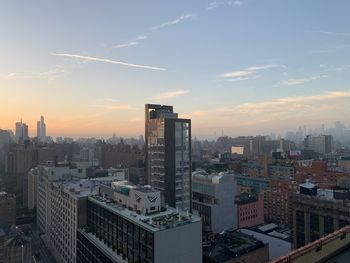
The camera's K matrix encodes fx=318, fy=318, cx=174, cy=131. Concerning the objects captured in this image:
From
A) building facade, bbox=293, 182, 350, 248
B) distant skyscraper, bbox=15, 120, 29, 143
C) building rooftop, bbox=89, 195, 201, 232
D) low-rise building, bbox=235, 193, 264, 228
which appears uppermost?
distant skyscraper, bbox=15, 120, 29, 143

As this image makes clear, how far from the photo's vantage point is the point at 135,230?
2148cm

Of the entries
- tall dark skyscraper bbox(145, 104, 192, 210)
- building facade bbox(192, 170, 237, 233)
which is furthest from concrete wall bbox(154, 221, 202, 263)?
building facade bbox(192, 170, 237, 233)

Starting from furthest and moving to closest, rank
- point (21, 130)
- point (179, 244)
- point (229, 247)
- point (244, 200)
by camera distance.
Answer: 1. point (21, 130)
2. point (244, 200)
3. point (229, 247)
4. point (179, 244)

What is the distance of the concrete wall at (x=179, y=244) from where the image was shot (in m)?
19.5

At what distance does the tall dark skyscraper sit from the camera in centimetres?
3938

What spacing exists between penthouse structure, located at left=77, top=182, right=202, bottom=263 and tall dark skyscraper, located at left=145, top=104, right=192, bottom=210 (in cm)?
1103

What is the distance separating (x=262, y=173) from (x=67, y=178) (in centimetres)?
4585

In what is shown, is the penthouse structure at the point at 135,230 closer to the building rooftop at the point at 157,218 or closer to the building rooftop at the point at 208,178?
the building rooftop at the point at 157,218

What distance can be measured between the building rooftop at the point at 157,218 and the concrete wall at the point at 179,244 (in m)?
0.37

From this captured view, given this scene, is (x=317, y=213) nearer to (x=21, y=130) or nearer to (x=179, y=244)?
(x=179, y=244)

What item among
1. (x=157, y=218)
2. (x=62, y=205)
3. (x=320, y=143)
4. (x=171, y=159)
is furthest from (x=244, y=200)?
(x=320, y=143)

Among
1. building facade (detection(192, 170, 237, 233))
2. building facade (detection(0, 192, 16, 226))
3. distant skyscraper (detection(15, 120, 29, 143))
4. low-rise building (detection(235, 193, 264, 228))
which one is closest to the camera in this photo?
building facade (detection(192, 170, 237, 233))

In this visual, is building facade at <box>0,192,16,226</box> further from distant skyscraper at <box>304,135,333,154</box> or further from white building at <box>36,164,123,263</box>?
distant skyscraper at <box>304,135,333,154</box>

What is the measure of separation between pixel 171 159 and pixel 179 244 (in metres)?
19.3
